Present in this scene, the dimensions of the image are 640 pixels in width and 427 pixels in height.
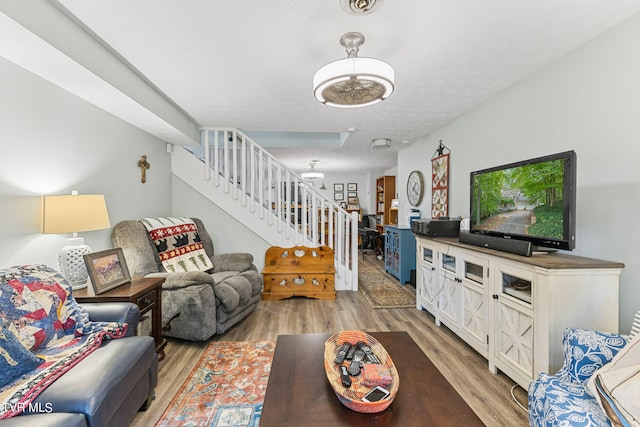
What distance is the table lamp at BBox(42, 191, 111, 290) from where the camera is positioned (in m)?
1.71

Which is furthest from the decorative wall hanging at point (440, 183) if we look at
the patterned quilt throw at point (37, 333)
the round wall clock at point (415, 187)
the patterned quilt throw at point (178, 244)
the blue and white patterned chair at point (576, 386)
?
the patterned quilt throw at point (37, 333)

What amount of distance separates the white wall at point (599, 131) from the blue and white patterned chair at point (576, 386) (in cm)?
67

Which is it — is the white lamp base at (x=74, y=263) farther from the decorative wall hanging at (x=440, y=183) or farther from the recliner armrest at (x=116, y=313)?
the decorative wall hanging at (x=440, y=183)

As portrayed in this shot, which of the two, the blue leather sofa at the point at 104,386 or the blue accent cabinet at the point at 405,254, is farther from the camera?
the blue accent cabinet at the point at 405,254

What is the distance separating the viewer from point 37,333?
4.34ft

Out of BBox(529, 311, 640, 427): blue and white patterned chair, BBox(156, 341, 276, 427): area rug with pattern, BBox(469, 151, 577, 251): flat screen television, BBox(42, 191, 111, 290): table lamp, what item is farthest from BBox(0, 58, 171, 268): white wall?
BBox(469, 151, 577, 251): flat screen television

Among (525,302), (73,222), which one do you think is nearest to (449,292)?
(525,302)

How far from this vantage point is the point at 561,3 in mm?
1491

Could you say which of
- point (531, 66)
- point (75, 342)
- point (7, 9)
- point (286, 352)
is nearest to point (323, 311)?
point (286, 352)

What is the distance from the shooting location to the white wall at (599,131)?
1.61m

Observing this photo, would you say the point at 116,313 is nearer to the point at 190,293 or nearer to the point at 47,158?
the point at 190,293

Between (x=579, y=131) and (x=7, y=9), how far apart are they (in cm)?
327

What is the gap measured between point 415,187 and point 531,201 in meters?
2.67

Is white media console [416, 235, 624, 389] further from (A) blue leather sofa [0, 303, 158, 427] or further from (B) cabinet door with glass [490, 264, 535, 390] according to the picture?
(A) blue leather sofa [0, 303, 158, 427]
